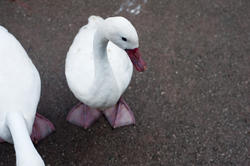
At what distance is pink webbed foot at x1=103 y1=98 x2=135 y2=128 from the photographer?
3260 mm

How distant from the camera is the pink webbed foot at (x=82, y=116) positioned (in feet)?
10.6

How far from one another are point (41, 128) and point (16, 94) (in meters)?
0.77

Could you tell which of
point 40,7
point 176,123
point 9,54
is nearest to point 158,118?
point 176,123

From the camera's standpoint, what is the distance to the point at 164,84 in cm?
347

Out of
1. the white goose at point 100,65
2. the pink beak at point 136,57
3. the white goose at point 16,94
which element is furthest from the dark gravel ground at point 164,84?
the pink beak at point 136,57

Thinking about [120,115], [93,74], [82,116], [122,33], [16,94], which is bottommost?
[120,115]

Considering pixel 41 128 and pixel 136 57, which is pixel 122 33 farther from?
pixel 41 128

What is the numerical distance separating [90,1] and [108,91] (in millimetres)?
1803

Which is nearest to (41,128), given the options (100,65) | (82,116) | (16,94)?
(82,116)

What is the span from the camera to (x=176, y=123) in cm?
328

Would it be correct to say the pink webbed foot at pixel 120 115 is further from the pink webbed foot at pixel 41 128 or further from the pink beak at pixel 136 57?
the pink beak at pixel 136 57

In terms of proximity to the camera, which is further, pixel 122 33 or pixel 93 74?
pixel 93 74

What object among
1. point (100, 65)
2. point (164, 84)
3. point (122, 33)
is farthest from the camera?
point (164, 84)

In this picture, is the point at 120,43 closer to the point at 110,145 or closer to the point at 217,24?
the point at 110,145
